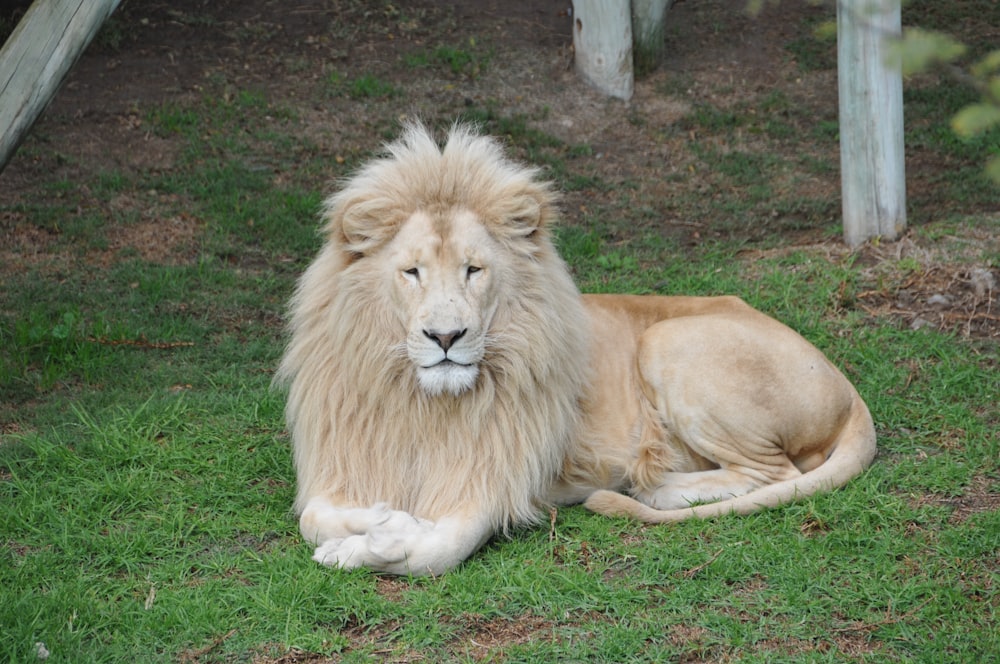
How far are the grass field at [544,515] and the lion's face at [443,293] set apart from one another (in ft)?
2.08

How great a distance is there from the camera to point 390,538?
354 cm

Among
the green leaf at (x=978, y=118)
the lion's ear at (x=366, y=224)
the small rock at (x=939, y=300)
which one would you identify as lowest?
the small rock at (x=939, y=300)

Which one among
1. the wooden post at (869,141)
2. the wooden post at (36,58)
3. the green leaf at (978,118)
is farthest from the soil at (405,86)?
the green leaf at (978,118)

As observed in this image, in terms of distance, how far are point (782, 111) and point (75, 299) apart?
5227mm

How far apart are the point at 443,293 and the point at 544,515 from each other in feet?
3.00

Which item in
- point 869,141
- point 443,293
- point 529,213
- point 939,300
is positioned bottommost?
point 939,300

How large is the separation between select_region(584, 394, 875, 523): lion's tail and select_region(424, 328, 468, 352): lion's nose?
838mm

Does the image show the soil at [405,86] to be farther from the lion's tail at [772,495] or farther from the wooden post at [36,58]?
the lion's tail at [772,495]

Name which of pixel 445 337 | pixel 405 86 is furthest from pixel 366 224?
pixel 405 86

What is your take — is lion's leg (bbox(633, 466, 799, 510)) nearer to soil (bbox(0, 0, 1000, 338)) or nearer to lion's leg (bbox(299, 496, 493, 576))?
lion's leg (bbox(299, 496, 493, 576))

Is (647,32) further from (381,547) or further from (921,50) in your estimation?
(921,50)

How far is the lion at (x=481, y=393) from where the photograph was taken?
366 centimetres

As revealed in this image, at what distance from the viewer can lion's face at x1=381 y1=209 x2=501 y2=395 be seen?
358cm

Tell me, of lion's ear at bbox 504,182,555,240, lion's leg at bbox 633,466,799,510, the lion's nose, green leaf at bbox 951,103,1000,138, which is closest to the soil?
lion's leg at bbox 633,466,799,510
